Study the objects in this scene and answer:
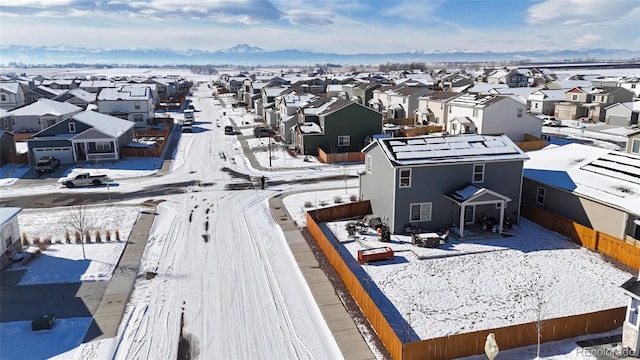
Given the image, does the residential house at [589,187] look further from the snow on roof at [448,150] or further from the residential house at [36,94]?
the residential house at [36,94]

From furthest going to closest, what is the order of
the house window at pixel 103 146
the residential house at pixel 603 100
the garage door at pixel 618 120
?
the residential house at pixel 603 100 < the garage door at pixel 618 120 < the house window at pixel 103 146

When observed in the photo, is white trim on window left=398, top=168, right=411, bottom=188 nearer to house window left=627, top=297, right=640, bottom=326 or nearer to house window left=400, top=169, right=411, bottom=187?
house window left=400, top=169, right=411, bottom=187

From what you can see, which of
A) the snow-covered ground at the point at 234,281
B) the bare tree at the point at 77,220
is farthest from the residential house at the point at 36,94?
the bare tree at the point at 77,220

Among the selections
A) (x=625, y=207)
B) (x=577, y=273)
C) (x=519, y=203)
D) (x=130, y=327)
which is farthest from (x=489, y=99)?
(x=130, y=327)

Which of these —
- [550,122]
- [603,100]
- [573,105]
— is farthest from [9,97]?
[603,100]

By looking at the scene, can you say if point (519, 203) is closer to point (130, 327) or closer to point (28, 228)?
point (130, 327)
